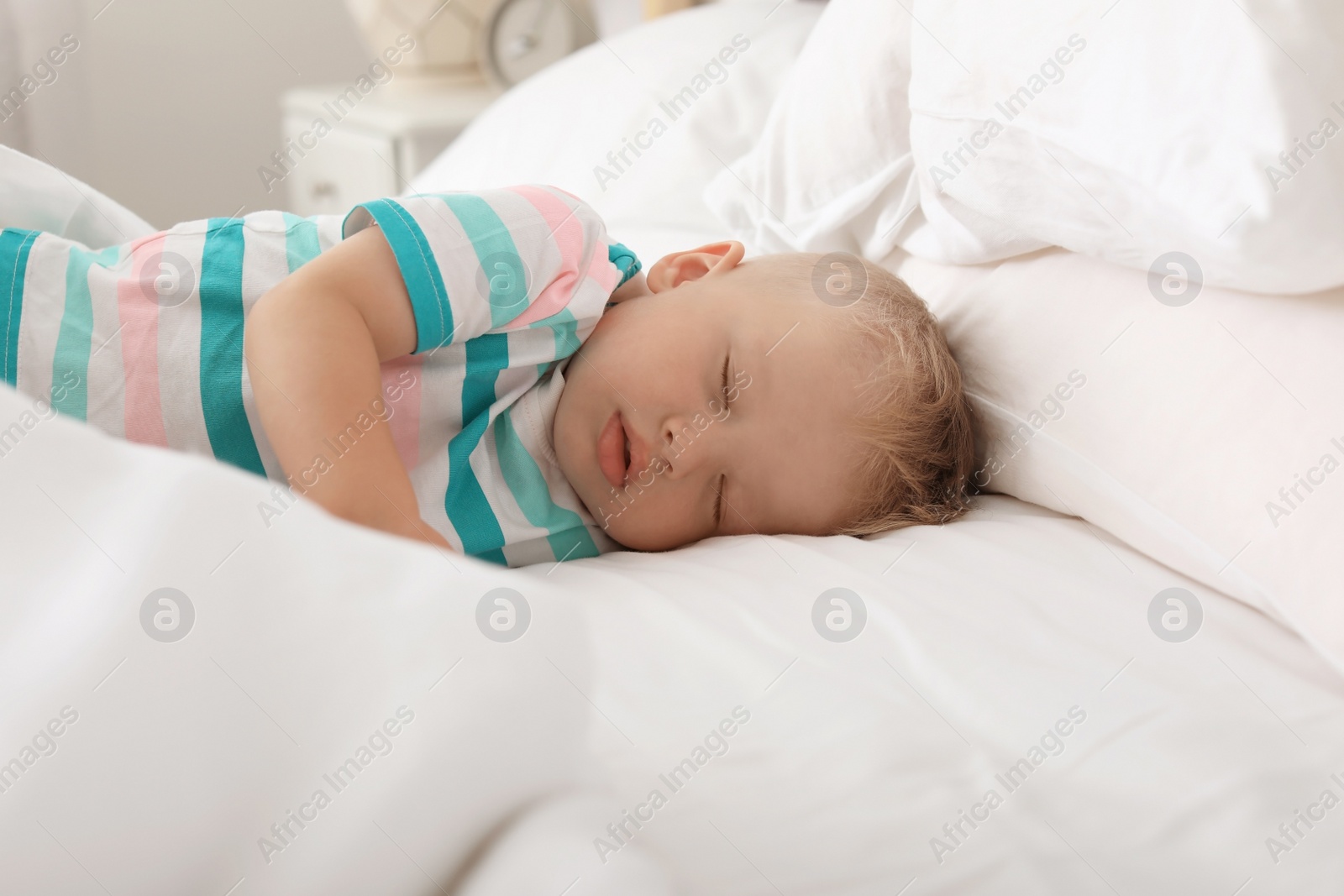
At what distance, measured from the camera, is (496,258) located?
2.58 ft

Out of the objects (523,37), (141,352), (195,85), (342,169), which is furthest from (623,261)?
(195,85)

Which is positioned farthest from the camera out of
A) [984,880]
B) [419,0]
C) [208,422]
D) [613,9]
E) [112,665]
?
[613,9]

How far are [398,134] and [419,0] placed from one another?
1.20 feet

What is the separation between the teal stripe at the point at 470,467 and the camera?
2.65 ft

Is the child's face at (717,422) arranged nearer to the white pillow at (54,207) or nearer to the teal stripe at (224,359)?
the teal stripe at (224,359)

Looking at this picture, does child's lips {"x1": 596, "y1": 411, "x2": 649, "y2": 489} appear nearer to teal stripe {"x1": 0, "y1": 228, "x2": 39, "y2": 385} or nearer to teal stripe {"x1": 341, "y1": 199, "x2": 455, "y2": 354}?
teal stripe {"x1": 341, "y1": 199, "x2": 455, "y2": 354}

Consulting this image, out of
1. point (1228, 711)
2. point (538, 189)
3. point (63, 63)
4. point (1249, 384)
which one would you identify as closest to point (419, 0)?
point (63, 63)

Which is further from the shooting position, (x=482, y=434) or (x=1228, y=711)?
(x=482, y=434)

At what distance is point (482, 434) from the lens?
832 millimetres

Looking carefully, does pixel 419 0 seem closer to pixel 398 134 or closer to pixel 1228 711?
pixel 398 134

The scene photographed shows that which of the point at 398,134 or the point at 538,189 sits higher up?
the point at 538,189

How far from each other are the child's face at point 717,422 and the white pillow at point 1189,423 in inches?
5.9

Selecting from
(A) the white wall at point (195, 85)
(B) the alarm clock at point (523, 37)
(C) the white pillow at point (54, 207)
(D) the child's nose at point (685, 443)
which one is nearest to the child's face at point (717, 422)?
(D) the child's nose at point (685, 443)

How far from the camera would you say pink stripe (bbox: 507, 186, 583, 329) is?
819mm
